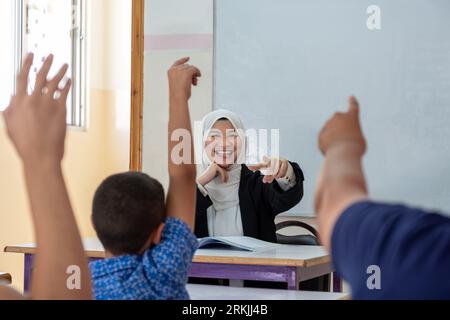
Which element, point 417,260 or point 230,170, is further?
point 230,170

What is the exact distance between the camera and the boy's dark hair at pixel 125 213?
1108mm

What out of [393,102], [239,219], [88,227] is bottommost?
[88,227]

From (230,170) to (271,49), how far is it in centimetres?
132

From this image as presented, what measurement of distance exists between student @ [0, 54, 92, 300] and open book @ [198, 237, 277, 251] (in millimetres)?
1958

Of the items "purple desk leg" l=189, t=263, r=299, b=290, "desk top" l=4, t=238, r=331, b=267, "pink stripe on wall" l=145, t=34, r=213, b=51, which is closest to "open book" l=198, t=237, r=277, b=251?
"desk top" l=4, t=238, r=331, b=267

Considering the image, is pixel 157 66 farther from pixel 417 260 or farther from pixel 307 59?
pixel 417 260

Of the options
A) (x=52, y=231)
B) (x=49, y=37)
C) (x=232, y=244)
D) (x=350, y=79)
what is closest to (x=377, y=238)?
(x=52, y=231)

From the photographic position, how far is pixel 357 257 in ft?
1.54

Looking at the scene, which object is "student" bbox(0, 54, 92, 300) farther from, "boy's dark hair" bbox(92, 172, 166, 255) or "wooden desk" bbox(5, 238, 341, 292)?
"wooden desk" bbox(5, 238, 341, 292)

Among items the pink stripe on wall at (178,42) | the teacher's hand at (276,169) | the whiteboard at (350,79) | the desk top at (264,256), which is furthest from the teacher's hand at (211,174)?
the pink stripe on wall at (178,42)

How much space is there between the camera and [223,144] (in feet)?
10.7

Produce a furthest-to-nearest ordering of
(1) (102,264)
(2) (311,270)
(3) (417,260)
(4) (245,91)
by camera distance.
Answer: (4) (245,91) → (2) (311,270) → (1) (102,264) → (3) (417,260)

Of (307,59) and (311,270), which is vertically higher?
(307,59)

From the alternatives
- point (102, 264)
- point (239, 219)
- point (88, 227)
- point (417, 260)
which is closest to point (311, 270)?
point (239, 219)
